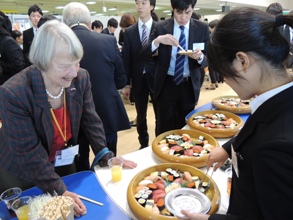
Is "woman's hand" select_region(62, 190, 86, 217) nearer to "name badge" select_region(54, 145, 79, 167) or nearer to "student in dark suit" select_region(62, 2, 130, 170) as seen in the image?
"name badge" select_region(54, 145, 79, 167)

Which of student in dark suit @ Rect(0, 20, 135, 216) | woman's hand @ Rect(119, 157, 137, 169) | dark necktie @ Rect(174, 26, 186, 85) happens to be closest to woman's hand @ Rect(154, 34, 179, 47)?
dark necktie @ Rect(174, 26, 186, 85)

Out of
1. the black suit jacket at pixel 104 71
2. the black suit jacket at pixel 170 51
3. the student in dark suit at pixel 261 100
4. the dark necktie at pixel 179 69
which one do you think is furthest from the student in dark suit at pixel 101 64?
the student in dark suit at pixel 261 100

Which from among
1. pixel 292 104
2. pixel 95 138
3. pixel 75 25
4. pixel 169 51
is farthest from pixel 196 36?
pixel 292 104

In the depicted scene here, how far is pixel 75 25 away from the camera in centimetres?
182

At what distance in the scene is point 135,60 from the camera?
107 inches

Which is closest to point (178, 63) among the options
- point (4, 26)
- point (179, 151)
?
point (179, 151)

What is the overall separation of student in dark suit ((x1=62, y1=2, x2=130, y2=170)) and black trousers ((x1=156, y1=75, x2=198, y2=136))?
39 centimetres

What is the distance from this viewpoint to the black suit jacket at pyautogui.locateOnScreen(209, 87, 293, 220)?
55 cm

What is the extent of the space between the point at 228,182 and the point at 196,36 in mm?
1443

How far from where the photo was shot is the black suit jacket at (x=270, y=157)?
55cm

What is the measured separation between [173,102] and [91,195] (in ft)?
4.29

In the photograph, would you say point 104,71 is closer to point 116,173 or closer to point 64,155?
point 64,155

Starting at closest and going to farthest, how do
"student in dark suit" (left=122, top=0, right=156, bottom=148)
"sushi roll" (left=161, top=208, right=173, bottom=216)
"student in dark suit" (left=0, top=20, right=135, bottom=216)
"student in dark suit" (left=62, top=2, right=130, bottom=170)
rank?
"sushi roll" (left=161, top=208, right=173, bottom=216)
"student in dark suit" (left=0, top=20, right=135, bottom=216)
"student in dark suit" (left=62, top=2, right=130, bottom=170)
"student in dark suit" (left=122, top=0, right=156, bottom=148)

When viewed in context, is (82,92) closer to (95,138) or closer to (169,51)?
(95,138)
